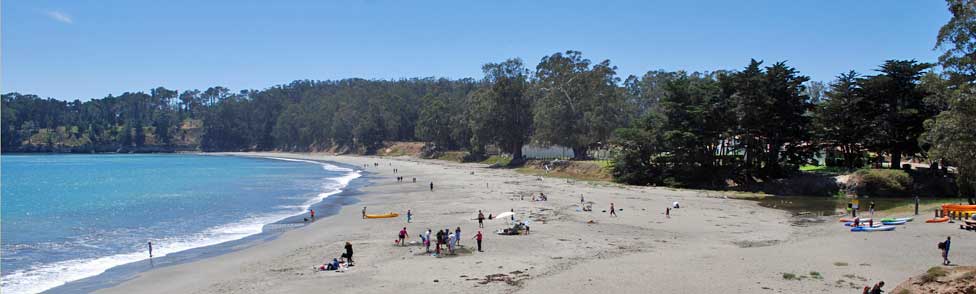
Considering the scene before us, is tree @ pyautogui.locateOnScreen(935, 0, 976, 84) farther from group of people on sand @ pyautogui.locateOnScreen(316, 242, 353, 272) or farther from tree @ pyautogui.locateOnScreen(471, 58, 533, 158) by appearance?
tree @ pyautogui.locateOnScreen(471, 58, 533, 158)

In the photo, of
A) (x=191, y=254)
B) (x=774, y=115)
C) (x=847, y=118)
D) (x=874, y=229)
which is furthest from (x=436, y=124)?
(x=874, y=229)

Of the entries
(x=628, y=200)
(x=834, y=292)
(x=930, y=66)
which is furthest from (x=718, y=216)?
(x=930, y=66)

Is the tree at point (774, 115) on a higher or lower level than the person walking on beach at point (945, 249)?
higher

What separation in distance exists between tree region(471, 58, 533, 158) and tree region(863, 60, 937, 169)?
5164 centimetres

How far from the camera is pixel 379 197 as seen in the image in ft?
176

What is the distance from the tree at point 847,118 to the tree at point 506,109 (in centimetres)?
4685

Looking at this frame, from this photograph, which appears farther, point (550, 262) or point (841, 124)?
point (841, 124)

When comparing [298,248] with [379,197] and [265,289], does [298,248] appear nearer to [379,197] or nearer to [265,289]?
[265,289]

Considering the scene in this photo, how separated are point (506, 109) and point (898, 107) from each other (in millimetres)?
54194

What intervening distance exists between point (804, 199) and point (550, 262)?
34472mm

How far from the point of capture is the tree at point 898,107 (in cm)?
4950

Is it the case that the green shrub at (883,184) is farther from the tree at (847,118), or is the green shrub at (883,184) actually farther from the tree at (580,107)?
the tree at (580,107)

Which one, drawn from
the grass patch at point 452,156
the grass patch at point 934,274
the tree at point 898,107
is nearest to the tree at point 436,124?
the grass patch at point 452,156

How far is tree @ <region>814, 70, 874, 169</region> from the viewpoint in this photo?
5219 cm
